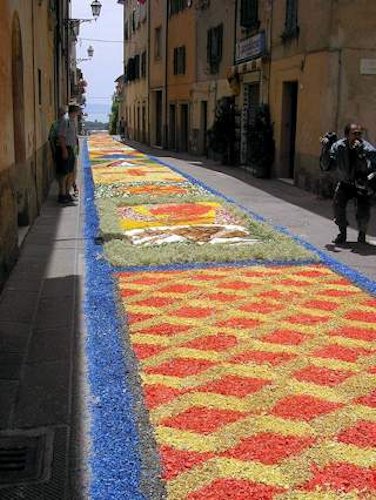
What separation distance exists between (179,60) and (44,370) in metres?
27.6

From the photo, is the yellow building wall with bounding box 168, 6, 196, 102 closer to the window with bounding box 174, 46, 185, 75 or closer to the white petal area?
the window with bounding box 174, 46, 185, 75

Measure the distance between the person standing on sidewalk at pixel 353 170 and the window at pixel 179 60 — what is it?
2213cm

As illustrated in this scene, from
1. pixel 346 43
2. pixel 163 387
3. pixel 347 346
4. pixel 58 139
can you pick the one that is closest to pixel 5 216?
pixel 163 387

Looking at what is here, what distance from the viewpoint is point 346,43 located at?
44.3 feet

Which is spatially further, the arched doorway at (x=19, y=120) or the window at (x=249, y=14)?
the window at (x=249, y=14)

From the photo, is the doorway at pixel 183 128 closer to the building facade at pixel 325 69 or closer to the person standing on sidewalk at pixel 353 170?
the building facade at pixel 325 69

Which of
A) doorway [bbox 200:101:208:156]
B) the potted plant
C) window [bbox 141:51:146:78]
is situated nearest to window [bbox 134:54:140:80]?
window [bbox 141:51:146:78]

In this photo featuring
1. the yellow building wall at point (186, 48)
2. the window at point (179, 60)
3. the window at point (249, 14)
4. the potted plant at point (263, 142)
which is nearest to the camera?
the potted plant at point (263, 142)

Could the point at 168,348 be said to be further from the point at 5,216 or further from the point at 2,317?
the point at 5,216

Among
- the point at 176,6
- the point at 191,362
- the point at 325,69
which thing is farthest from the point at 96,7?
the point at 191,362

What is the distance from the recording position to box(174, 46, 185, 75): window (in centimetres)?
3006

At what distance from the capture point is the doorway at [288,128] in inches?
676

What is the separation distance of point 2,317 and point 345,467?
3373 millimetres

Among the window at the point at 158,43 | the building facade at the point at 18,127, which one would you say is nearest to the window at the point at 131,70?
the window at the point at 158,43
